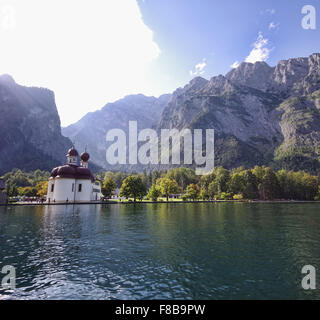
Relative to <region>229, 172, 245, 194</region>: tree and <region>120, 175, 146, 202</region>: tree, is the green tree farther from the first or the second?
<region>120, 175, 146, 202</region>: tree

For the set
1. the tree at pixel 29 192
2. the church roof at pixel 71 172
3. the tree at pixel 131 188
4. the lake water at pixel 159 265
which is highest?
the church roof at pixel 71 172

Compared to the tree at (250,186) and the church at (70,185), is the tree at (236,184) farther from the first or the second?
the church at (70,185)

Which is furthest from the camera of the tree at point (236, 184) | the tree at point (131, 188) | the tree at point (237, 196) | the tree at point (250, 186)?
the tree at point (236, 184)

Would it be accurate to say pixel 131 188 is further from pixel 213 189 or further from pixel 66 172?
pixel 213 189

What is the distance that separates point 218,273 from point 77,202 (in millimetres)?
80889

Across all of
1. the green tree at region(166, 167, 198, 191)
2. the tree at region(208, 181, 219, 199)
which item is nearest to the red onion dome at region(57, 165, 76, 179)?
the tree at region(208, 181, 219, 199)

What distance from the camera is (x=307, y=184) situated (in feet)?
439

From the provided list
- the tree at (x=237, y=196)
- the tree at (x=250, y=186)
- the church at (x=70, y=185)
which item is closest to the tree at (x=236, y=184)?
the tree at (x=250, y=186)

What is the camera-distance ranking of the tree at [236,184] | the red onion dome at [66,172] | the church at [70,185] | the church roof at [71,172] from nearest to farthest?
the church at [70,185], the red onion dome at [66,172], the church roof at [71,172], the tree at [236,184]

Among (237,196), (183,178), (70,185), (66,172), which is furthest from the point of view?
(183,178)

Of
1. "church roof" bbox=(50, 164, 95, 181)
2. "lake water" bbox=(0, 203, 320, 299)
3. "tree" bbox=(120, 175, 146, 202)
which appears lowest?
"lake water" bbox=(0, 203, 320, 299)

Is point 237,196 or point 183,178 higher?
point 183,178

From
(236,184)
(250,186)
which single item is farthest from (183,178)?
(250,186)

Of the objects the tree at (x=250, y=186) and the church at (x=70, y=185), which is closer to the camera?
the church at (x=70, y=185)
